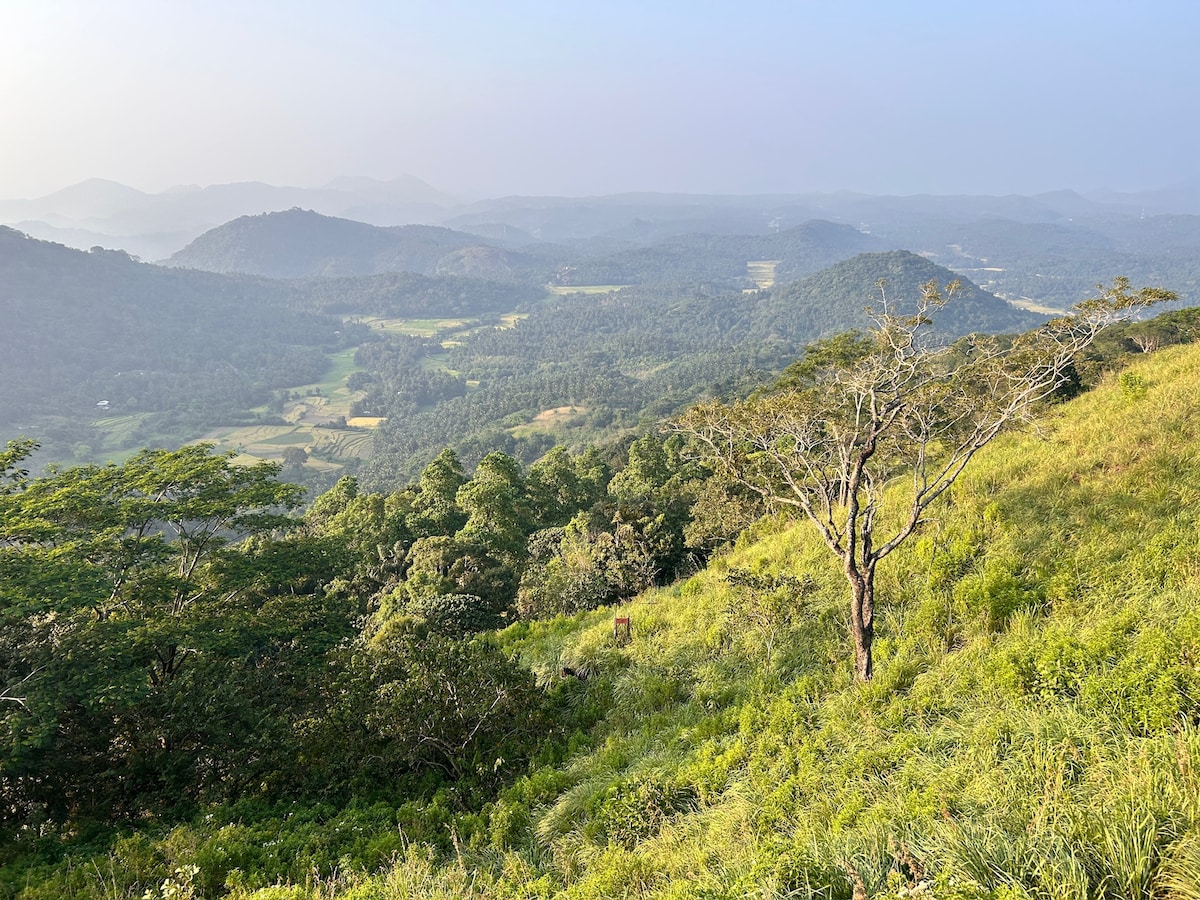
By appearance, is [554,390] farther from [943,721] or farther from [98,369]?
[98,369]

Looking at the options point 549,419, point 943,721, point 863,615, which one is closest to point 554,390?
point 549,419

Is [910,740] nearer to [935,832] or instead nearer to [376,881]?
[935,832]

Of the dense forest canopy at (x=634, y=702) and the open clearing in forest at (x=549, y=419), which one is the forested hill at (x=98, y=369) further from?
the dense forest canopy at (x=634, y=702)

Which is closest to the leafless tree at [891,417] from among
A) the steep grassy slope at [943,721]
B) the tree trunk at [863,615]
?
the tree trunk at [863,615]

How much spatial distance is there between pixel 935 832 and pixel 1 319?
10116 inches

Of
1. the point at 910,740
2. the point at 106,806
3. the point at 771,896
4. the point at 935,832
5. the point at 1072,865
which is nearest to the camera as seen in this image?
the point at 1072,865

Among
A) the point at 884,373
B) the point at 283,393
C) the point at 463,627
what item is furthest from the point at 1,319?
the point at 884,373

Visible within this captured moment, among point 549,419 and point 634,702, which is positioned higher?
point 634,702

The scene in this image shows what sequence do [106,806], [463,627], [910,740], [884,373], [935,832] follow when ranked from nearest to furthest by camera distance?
[935,832]
[910,740]
[884,373]
[106,806]
[463,627]

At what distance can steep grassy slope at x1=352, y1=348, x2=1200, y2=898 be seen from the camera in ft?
11.4

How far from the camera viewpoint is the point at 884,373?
7855mm

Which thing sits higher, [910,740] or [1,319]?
[1,319]

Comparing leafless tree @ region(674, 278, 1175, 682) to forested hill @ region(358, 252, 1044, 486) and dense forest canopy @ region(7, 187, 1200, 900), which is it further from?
forested hill @ region(358, 252, 1044, 486)

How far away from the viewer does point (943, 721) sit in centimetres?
551
